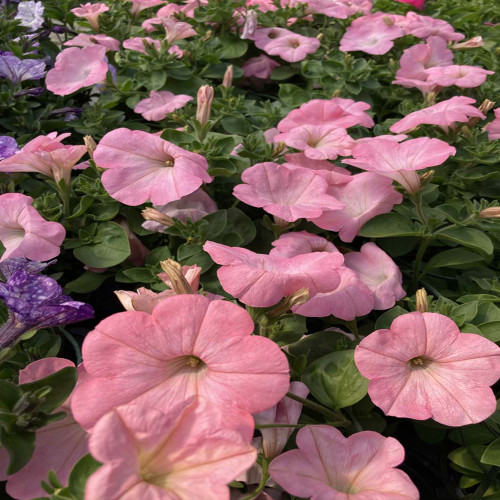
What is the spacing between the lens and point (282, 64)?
5.65 ft

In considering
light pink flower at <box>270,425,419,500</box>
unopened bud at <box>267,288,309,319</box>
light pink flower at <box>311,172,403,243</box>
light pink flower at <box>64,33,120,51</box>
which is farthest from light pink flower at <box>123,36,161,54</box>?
light pink flower at <box>270,425,419,500</box>

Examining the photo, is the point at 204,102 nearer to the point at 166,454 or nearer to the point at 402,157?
the point at 402,157

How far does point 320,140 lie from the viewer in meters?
1.17

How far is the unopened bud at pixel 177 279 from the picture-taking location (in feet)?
2.33

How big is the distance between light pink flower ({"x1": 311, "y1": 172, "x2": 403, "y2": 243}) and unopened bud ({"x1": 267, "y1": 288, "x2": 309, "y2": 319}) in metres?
0.30

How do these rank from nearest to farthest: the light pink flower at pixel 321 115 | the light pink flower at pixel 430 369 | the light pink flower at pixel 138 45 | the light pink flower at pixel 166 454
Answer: the light pink flower at pixel 166 454 → the light pink flower at pixel 430 369 → the light pink flower at pixel 321 115 → the light pink flower at pixel 138 45

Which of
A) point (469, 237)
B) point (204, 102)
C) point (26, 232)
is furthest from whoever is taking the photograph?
point (204, 102)

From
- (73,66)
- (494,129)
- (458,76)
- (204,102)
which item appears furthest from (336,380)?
(73,66)

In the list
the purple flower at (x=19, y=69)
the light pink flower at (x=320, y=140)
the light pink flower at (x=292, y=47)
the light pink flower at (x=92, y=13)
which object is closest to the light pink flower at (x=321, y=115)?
the light pink flower at (x=320, y=140)

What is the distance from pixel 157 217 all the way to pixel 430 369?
49cm

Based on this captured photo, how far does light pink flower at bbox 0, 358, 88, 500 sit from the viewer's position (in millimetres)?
601

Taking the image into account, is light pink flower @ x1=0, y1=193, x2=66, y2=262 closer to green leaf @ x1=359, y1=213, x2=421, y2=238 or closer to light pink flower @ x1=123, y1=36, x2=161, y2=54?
green leaf @ x1=359, y1=213, x2=421, y2=238

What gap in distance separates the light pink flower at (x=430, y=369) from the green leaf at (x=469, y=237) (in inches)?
11.1

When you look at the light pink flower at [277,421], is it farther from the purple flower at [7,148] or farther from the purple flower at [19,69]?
the purple flower at [19,69]
